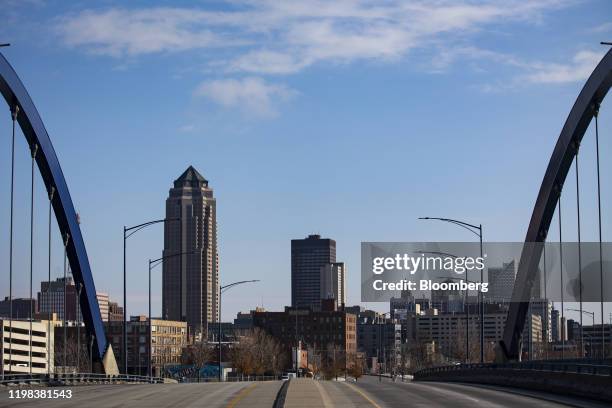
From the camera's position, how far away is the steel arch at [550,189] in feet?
177

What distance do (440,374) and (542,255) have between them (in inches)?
895

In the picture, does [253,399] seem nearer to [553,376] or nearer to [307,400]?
[307,400]

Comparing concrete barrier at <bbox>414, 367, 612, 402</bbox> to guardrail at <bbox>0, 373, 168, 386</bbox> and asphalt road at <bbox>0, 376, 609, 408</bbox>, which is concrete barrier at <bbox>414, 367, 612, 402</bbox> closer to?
asphalt road at <bbox>0, 376, 609, 408</bbox>

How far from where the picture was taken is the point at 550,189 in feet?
210

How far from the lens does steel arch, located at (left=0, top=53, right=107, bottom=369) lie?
172 ft

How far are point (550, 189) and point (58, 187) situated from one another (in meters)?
25.8

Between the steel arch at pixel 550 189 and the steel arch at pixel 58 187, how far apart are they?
2330 cm

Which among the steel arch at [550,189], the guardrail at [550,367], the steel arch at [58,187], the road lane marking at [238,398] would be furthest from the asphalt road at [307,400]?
the steel arch at [550,189]

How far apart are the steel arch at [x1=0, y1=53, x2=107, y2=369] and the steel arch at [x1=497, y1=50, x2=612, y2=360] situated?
76.4 feet

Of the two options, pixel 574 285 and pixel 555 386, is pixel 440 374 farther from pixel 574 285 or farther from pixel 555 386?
pixel 555 386

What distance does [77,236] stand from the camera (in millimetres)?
62656

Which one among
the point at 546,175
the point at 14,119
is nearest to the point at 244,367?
the point at 546,175

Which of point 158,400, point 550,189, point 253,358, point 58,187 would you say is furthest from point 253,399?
point 253,358

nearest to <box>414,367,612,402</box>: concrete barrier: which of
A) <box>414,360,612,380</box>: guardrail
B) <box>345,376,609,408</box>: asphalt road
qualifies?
<box>414,360,612,380</box>: guardrail
